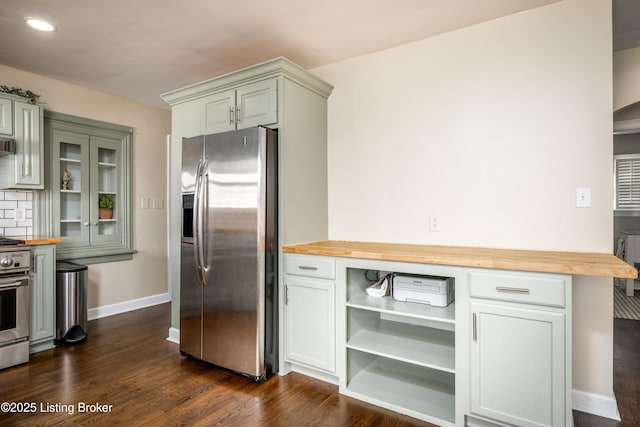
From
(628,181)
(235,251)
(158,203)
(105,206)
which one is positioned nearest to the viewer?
(235,251)

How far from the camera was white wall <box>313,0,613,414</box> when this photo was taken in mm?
2129

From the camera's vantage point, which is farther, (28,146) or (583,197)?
(28,146)

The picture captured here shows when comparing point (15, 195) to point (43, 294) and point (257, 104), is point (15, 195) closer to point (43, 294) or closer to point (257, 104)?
point (43, 294)

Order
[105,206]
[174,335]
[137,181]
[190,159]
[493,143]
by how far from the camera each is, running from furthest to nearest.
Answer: [137,181] < [105,206] < [174,335] < [190,159] < [493,143]

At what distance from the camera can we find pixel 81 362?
2.80 meters

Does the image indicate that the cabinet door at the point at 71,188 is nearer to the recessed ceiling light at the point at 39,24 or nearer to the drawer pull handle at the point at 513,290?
the recessed ceiling light at the point at 39,24

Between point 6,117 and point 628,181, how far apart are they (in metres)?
7.77

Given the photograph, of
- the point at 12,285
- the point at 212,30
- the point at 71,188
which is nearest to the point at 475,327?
the point at 212,30

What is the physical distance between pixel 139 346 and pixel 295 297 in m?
1.63

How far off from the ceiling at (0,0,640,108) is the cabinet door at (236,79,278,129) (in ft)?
1.28

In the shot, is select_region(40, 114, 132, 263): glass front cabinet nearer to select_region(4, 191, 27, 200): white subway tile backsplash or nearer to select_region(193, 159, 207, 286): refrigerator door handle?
select_region(4, 191, 27, 200): white subway tile backsplash

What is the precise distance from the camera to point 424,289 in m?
2.26

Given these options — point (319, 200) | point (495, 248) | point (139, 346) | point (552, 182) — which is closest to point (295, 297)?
point (319, 200)

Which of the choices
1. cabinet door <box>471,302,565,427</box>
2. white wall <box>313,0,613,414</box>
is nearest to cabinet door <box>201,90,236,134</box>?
white wall <box>313,0,613,414</box>
